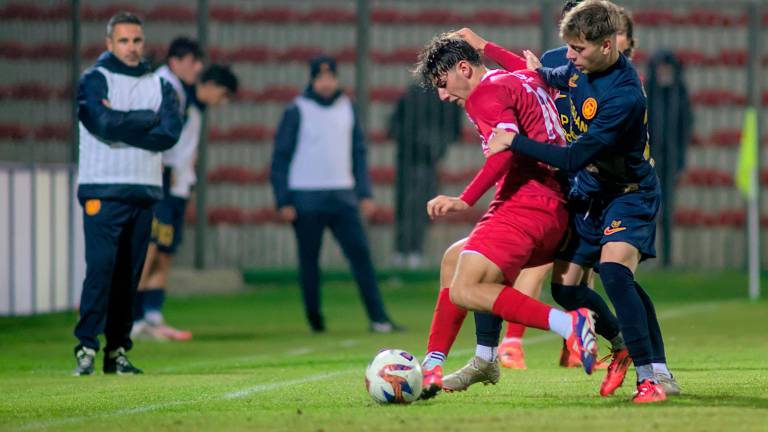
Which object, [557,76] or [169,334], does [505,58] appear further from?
[169,334]

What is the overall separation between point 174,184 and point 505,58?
4.67m

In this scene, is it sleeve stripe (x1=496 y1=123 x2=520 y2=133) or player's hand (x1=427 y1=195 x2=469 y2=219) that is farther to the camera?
sleeve stripe (x1=496 y1=123 x2=520 y2=133)

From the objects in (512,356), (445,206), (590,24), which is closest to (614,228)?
(445,206)

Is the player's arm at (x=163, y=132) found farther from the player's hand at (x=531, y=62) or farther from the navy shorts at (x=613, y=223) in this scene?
the navy shorts at (x=613, y=223)

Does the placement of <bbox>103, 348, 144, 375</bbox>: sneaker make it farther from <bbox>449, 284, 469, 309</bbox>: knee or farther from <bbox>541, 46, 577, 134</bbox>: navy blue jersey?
<bbox>541, 46, 577, 134</bbox>: navy blue jersey

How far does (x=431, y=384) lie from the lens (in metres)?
6.72

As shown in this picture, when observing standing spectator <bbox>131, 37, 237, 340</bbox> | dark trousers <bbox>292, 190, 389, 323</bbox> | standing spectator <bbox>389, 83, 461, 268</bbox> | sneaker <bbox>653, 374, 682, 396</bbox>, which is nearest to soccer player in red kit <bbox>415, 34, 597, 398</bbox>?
sneaker <bbox>653, 374, 682, 396</bbox>

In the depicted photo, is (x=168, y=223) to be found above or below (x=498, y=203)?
below

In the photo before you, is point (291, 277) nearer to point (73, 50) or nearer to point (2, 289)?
point (73, 50)

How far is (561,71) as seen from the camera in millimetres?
6996

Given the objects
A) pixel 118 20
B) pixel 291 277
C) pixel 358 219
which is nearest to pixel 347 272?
pixel 291 277

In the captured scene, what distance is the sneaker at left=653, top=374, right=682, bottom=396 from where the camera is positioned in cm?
663

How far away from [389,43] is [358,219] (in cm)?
599

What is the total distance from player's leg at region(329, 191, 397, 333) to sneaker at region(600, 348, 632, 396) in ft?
16.8
